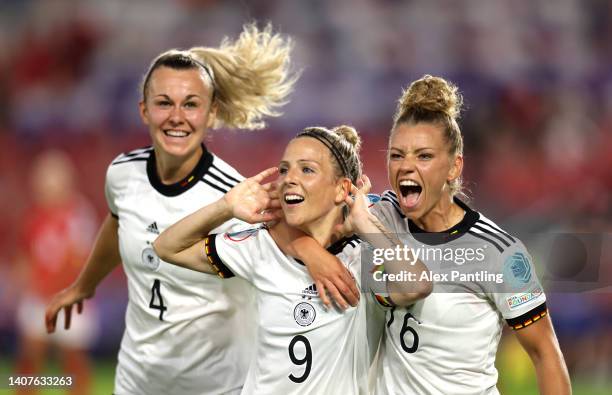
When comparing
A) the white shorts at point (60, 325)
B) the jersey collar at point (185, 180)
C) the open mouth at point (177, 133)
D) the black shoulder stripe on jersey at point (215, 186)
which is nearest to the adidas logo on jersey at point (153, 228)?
the jersey collar at point (185, 180)

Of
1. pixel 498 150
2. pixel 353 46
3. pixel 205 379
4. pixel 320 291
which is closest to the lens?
pixel 320 291

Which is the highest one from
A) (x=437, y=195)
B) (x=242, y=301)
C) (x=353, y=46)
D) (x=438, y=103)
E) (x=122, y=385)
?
(x=353, y=46)

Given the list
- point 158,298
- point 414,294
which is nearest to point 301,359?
point 414,294

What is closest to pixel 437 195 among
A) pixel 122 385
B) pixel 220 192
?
pixel 220 192

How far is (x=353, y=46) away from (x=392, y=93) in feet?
2.62

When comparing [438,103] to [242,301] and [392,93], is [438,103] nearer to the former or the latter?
[242,301]

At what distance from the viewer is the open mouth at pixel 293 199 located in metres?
3.34

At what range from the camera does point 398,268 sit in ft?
10.4

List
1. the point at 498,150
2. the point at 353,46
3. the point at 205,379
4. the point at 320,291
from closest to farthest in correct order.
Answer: the point at 320,291 → the point at 205,379 → the point at 498,150 → the point at 353,46

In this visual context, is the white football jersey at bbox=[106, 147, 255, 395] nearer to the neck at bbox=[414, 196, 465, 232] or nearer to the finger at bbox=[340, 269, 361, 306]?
the finger at bbox=[340, 269, 361, 306]

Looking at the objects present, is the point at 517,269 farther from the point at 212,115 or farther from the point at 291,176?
the point at 212,115

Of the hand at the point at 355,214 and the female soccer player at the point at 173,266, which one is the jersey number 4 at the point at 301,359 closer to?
the hand at the point at 355,214

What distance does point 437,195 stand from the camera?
3459 millimetres

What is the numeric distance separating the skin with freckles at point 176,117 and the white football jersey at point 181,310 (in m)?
0.06
